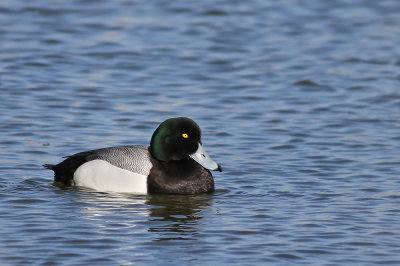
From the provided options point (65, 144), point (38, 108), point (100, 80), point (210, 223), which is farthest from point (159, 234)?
point (100, 80)

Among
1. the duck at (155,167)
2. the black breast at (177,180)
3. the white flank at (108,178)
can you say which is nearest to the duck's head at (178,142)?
the duck at (155,167)

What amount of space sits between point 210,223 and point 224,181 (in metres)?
1.83

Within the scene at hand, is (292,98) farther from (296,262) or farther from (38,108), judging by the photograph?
(296,262)

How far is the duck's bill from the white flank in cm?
66

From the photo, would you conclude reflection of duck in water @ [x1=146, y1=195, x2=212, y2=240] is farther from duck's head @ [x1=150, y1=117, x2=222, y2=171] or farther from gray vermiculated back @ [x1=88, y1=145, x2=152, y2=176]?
duck's head @ [x1=150, y1=117, x2=222, y2=171]

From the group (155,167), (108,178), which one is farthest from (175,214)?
(108,178)

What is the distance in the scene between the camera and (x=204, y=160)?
33.8 feet

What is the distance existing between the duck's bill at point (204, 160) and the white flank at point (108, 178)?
2.15ft

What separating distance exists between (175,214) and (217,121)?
423 centimetres

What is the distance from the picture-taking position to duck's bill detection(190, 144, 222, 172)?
33.3 feet

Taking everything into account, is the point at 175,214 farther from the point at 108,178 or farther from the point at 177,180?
the point at 108,178

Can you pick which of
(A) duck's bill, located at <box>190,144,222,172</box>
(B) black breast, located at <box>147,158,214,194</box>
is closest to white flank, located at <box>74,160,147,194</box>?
(B) black breast, located at <box>147,158,214,194</box>

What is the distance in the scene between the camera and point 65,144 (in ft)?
39.6

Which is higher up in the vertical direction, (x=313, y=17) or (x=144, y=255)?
(x=313, y=17)
